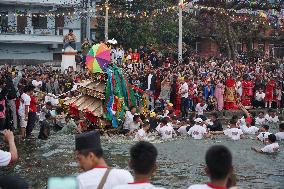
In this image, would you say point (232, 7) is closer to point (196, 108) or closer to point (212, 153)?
point (196, 108)

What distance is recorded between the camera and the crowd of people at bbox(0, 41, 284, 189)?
571 cm

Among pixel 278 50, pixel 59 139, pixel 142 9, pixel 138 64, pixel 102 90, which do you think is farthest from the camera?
pixel 278 50

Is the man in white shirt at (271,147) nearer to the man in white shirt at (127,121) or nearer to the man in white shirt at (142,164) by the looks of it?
the man in white shirt at (127,121)

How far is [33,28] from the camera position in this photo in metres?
42.9

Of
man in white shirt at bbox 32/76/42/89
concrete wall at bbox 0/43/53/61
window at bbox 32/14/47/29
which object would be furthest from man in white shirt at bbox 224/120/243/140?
window at bbox 32/14/47/29

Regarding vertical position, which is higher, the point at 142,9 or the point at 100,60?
the point at 142,9

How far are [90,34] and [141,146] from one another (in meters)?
40.8

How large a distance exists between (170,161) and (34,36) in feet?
92.2

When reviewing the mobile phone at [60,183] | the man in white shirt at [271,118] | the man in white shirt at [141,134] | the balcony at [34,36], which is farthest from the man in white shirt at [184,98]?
the mobile phone at [60,183]

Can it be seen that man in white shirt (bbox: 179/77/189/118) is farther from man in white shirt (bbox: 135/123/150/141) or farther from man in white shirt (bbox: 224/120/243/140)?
man in white shirt (bbox: 135/123/150/141)

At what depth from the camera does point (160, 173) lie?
13992mm

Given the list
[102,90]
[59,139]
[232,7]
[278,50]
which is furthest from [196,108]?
[278,50]

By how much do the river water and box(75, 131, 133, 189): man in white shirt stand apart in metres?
6.51

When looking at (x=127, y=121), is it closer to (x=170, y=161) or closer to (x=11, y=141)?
(x=170, y=161)
